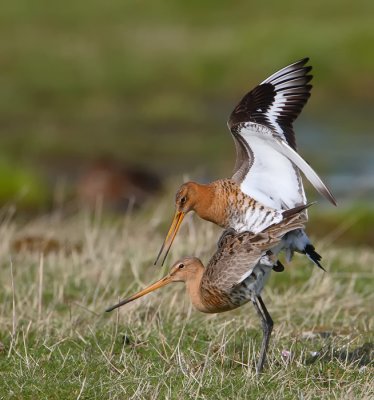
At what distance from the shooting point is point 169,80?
28484 millimetres

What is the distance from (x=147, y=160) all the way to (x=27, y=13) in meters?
14.8

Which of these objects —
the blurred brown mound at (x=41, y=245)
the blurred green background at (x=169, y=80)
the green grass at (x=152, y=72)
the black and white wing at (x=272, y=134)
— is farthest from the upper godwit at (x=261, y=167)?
the green grass at (x=152, y=72)

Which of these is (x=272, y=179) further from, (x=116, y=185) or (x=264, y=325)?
(x=116, y=185)

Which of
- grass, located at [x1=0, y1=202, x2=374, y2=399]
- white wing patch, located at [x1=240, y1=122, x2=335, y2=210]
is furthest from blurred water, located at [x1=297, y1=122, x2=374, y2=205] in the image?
white wing patch, located at [x1=240, y1=122, x2=335, y2=210]

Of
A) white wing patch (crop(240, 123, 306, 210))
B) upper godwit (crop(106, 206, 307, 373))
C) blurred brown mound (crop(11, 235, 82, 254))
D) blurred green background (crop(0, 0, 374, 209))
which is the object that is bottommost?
blurred green background (crop(0, 0, 374, 209))

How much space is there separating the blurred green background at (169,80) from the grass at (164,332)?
25.8ft

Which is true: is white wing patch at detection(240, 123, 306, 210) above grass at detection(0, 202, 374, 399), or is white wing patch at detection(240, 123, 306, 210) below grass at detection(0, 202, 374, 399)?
above

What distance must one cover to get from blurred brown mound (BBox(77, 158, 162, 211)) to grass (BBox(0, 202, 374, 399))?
6.24 metres

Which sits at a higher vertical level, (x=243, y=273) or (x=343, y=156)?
(x=243, y=273)

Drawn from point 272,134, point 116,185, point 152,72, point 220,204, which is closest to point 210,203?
point 220,204

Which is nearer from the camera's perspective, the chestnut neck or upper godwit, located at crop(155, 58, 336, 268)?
upper godwit, located at crop(155, 58, 336, 268)

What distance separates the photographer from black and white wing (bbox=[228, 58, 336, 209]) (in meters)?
6.98

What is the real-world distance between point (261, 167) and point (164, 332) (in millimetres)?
1256

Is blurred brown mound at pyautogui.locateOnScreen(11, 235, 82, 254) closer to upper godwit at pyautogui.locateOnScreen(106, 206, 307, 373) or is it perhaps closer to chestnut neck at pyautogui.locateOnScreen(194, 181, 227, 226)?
chestnut neck at pyautogui.locateOnScreen(194, 181, 227, 226)
